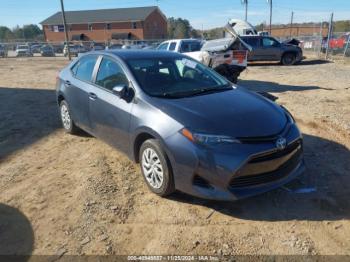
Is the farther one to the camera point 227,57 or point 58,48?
point 58,48

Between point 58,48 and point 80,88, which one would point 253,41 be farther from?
point 58,48

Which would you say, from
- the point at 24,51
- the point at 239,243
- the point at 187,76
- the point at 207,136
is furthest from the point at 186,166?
the point at 24,51

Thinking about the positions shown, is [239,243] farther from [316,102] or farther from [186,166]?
[316,102]

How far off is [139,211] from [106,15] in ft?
210

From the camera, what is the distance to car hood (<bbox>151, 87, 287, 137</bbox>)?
354 centimetres

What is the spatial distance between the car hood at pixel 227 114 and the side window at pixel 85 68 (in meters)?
1.84

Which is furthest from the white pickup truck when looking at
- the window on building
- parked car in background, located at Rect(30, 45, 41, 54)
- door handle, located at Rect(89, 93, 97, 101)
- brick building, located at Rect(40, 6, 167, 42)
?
the window on building

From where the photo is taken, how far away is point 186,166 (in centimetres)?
350

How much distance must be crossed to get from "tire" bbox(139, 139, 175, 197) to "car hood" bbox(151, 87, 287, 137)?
1.39ft

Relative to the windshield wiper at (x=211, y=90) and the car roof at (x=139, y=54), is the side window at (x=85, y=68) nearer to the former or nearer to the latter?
the car roof at (x=139, y=54)

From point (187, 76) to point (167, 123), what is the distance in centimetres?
139

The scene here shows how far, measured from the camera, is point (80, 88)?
217 inches

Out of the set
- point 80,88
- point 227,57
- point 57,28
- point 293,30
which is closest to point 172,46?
point 227,57

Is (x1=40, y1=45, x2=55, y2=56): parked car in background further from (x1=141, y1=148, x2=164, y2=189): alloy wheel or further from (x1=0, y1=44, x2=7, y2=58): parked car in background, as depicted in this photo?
(x1=141, y1=148, x2=164, y2=189): alloy wheel
